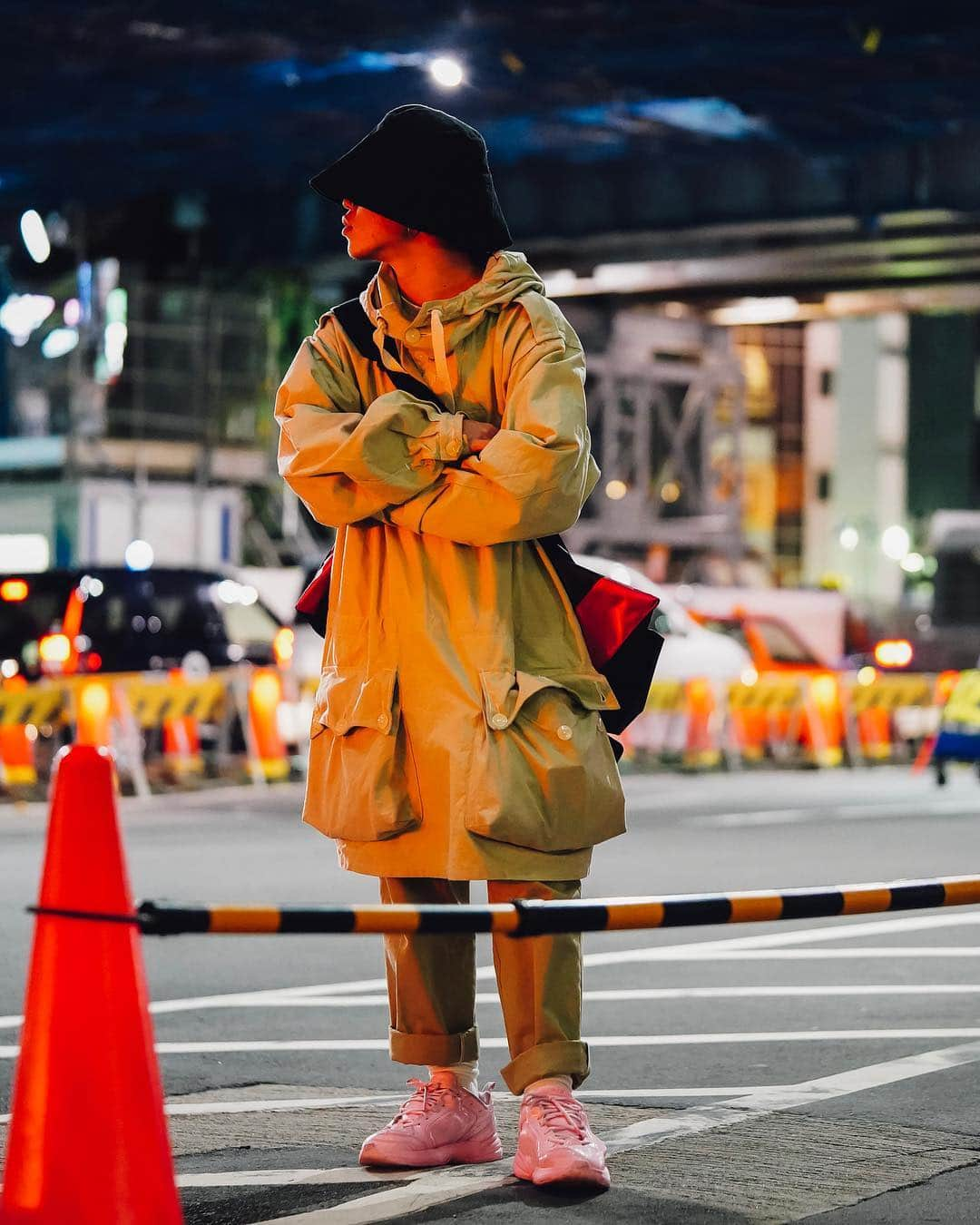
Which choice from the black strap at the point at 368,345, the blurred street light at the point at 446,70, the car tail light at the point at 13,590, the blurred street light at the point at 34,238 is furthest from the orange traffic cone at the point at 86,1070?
the blurred street light at the point at 34,238

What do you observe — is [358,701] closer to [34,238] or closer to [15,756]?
[15,756]

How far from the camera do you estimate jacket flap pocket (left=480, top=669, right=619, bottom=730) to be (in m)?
5.16

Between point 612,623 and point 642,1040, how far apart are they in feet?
8.78

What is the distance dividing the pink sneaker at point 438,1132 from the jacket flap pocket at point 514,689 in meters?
0.81

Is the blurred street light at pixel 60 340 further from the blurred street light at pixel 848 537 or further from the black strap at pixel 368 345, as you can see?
the blurred street light at pixel 848 537

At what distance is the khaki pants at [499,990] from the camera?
5.28 m

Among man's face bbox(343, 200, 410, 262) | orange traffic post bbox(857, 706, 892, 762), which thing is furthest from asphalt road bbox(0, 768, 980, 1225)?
orange traffic post bbox(857, 706, 892, 762)

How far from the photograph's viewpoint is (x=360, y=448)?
5184 mm

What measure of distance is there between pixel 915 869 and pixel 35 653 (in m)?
11.4

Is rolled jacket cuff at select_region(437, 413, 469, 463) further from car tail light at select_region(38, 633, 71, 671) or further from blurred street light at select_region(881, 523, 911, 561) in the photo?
blurred street light at select_region(881, 523, 911, 561)

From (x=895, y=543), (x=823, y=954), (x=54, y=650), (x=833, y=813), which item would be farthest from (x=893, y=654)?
(x=895, y=543)

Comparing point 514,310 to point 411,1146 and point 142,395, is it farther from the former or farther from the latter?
point 142,395

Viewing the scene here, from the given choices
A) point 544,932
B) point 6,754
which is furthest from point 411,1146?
point 6,754

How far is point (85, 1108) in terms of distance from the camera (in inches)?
170
